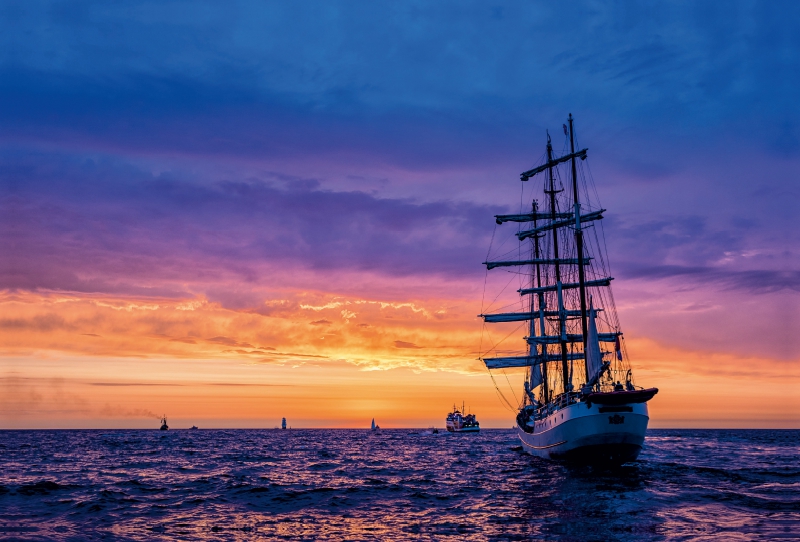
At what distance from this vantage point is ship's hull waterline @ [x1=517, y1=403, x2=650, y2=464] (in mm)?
45312

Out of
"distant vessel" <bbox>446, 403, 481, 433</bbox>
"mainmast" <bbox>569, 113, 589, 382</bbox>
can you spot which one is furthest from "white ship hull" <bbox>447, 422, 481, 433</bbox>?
A: "mainmast" <bbox>569, 113, 589, 382</bbox>

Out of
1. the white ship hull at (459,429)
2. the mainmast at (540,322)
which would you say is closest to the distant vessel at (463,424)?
the white ship hull at (459,429)

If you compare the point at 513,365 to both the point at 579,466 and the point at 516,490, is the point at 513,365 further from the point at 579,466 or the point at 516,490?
the point at 516,490

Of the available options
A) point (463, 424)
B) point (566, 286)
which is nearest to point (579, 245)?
point (566, 286)

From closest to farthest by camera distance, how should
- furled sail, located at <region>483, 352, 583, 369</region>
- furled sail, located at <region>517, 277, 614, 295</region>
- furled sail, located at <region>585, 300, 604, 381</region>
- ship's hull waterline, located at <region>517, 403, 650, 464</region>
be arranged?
1. ship's hull waterline, located at <region>517, 403, 650, 464</region>
2. furled sail, located at <region>585, 300, 604, 381</region>
3. furled sail, located at <region>517, 277, 614, 295</region>
4. furled sail, located at <region>483, 352, 583, 369</region>

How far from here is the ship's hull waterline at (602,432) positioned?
149 feet

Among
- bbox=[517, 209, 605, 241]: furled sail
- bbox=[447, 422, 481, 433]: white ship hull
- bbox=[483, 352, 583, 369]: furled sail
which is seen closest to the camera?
bbox=[517, 209, 605, 241]: furled sail

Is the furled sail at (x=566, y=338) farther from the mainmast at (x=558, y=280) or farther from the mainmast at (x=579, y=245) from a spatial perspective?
the mainmast at (x=579, y=245)

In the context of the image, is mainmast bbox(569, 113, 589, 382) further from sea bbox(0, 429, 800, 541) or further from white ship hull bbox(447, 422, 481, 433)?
white ship hull bbox(447, 422, 481, 433)

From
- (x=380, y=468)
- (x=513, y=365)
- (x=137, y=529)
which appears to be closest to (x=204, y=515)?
(x=137, y=529)

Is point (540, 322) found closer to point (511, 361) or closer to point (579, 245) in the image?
point (511, 361)

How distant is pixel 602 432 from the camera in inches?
1797

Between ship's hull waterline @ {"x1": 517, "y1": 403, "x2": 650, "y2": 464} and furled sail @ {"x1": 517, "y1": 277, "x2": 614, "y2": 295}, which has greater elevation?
furled sail @ {"x1": 517, "y1": 277, "x2": 614, "y2": 295}

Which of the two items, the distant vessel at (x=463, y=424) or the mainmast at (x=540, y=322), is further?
the distant vessel at (x=463, y=424)
